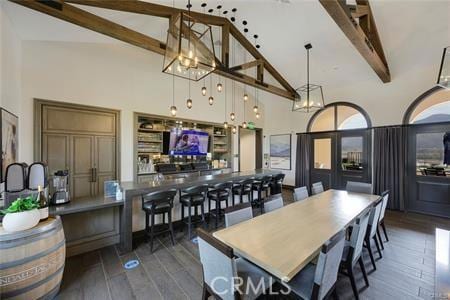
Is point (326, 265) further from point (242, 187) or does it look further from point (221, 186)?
point (242, 187)

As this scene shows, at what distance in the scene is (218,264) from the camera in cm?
137

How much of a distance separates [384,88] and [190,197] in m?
5.83

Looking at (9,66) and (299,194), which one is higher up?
(9,66)

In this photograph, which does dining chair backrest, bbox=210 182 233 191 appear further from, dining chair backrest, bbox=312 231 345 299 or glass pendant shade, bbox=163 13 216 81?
dining chair backrest, bbox=312 231 345 299

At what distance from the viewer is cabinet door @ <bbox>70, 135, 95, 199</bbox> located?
3.94m

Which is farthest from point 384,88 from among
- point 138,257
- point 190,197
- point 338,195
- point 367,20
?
point 138,257

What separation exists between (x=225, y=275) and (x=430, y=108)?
615 centimetres

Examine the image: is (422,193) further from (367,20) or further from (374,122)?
(367,20)

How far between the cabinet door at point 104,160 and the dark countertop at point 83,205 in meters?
1.61

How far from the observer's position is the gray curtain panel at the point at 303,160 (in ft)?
22.0

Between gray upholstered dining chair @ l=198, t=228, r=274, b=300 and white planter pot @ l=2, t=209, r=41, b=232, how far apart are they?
148 cm

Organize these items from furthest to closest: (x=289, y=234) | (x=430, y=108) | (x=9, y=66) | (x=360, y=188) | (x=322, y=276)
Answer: (x=430, y=108) → (x=360, y=188) → (x=9, y=66) → (x=289, y=234) → (x=322, y=276)

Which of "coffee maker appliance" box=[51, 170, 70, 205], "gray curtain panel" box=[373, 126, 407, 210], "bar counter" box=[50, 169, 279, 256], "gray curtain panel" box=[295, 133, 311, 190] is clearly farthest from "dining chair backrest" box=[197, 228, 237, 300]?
"gray curtain panel" box=[295, 133, 311, 190]

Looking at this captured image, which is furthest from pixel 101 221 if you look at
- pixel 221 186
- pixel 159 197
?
pixel 221 186
